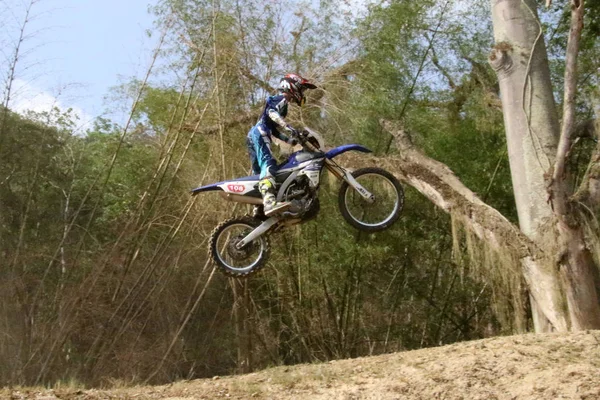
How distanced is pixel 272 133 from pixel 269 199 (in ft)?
2.10

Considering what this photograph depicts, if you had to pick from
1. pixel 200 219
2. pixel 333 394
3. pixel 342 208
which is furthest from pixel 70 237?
pixel 333 394

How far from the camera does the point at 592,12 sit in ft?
32.2

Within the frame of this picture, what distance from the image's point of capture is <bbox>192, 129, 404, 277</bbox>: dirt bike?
6.21m

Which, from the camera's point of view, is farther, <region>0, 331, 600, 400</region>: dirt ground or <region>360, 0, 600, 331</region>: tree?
<region>360, 0, 600, 331</region>: tree

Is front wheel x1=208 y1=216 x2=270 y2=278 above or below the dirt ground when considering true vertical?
above

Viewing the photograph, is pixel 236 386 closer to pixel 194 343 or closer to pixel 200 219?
pixel 200 219

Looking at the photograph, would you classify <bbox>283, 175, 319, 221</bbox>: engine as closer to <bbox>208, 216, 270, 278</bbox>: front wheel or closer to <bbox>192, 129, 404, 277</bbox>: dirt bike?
<bbox>192, 129, 404, 277</bbox>: dirt bike

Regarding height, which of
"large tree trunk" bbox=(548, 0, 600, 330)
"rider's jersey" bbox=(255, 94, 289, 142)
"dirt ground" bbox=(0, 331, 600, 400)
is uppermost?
"rider's jersey" bbox=(255, 94, 289, 142)

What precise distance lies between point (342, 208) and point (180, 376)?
21.7 ft

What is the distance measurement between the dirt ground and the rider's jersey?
1.92 meters

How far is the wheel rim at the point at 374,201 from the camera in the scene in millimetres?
6504

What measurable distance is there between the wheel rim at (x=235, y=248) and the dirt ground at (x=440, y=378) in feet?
3.05

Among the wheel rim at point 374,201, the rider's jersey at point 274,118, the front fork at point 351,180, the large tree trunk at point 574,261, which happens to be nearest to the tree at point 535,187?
the large tree trunk at point 574,261

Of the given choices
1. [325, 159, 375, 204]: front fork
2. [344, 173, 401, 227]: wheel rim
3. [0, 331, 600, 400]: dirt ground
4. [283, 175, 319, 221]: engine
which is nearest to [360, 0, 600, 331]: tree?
[0, 331, 600, 400]: dirt ground
